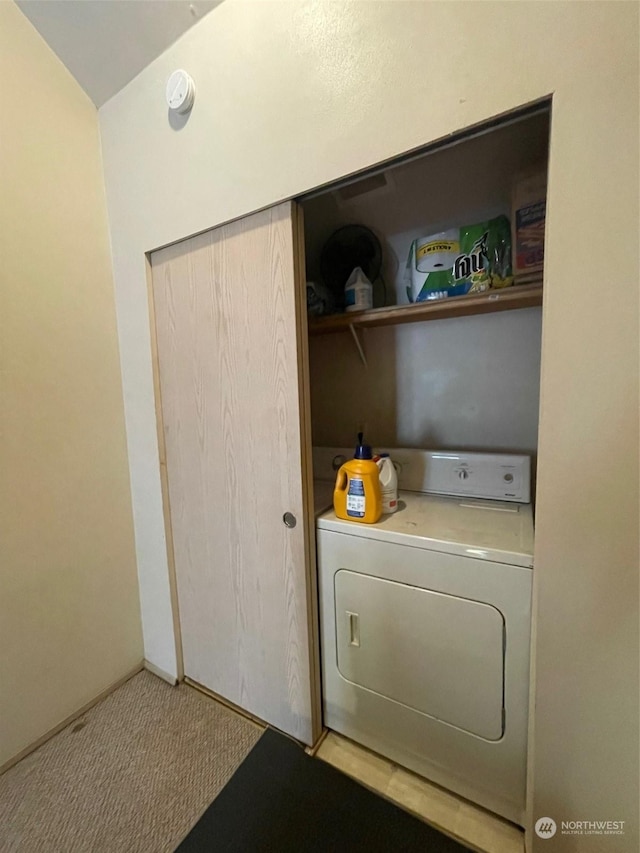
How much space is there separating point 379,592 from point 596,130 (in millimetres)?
1378

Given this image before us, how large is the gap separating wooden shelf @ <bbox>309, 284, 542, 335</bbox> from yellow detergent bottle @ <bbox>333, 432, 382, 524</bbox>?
550mm

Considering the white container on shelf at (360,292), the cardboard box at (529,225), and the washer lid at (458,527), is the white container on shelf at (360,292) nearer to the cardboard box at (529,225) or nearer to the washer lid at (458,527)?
the cardboard box at (529,225)

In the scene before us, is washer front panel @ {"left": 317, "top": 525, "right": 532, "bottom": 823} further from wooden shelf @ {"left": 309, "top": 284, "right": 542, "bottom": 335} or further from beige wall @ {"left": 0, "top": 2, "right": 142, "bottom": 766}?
beige wall @ {"left": 0, "top": 2, "right": 142, "bottom": 766}

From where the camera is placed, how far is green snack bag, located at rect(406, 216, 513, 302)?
4.41ft

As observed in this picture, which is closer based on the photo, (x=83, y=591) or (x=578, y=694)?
(x=578, y=694)

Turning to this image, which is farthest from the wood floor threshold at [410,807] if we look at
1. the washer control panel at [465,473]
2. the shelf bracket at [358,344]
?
the shelf bracket at [358,344]

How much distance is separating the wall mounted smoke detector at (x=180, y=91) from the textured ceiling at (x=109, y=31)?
0.50 feet

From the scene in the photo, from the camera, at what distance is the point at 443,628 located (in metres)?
1.17

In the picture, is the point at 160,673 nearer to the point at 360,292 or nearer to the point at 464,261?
the point at 360,292

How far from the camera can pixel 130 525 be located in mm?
1810

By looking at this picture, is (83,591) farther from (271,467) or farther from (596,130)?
(596,130)

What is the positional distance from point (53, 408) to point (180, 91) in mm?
1301

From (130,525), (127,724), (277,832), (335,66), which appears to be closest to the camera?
(335,66)

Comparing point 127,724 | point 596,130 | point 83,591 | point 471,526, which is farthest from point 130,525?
point 596,130
